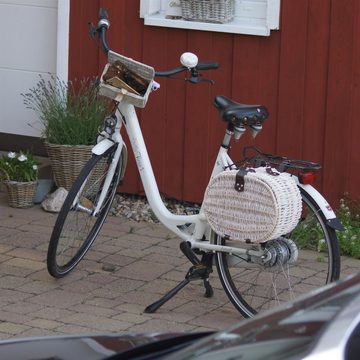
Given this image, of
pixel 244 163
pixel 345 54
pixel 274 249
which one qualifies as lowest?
pixel 274 249

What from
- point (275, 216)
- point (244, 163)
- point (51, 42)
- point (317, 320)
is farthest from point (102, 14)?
point (317, 320)

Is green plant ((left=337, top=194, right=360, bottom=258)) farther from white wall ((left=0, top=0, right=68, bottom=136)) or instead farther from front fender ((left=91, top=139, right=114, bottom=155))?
white wall ((left=0, top=0, right=68, bottom=136))

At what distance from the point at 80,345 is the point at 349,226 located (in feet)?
13.1

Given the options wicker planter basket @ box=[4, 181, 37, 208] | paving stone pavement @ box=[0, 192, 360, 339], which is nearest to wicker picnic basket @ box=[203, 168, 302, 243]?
paving stone pavement @ box=[0, 192, 360, 339]

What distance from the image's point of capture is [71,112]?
26.1 feet

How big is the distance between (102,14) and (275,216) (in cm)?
176

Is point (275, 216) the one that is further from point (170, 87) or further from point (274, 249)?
point (170, 87)

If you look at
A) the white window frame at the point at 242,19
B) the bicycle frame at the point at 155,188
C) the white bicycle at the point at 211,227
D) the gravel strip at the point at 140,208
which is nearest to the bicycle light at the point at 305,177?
the white bicycle at the point at 211,227

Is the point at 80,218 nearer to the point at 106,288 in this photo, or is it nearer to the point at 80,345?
the point at 106,288

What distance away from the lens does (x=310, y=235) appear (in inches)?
275

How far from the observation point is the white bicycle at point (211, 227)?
18.0ft

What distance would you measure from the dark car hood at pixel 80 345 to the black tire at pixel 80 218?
8.25 feet

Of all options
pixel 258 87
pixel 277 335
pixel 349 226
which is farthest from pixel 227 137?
pixel 277 335

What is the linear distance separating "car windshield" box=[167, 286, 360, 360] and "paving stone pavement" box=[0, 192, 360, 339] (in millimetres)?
2834
